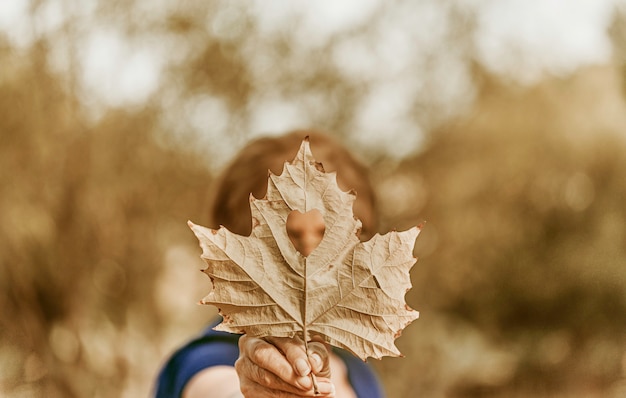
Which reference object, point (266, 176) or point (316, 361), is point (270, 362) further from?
point (266, 176)

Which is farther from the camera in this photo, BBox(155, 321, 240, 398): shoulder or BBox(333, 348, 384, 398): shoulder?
BBox(333, 348, 384, 398): shoulder

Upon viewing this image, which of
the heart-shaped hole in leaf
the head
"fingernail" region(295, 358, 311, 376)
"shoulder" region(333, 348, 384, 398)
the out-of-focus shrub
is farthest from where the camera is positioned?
the out-of-focus shrub

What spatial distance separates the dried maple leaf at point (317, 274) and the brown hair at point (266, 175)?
66 cm

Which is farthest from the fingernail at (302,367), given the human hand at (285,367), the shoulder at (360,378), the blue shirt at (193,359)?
the shoulder at (360,378)

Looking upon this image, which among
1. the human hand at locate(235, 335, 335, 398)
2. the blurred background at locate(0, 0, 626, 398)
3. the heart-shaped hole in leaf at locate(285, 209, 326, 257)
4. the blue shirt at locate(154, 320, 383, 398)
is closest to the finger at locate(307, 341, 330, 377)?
the human hand at locate(235, 335, 335, 398)

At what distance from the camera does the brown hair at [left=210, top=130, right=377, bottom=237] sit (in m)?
1.20

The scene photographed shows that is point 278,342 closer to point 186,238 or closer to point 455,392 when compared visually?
point 186,238

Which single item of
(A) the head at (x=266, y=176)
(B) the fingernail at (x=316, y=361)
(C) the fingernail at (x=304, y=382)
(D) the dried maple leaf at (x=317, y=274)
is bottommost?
(C) the fingernail at (x=304, y=382)

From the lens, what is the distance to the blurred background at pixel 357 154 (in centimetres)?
368

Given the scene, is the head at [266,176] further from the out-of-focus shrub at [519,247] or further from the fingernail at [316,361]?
the out-of-focus shrub at [519,247]

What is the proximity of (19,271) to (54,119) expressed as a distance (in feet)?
3.11

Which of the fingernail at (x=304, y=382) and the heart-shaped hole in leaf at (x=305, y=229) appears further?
the heart-shaped hole in leaf at (x=305, y=229)

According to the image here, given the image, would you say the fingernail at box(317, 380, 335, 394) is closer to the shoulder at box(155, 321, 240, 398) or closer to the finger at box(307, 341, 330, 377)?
the finger at box(307, 341, 330, 377)

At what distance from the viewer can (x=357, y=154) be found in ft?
12.9
